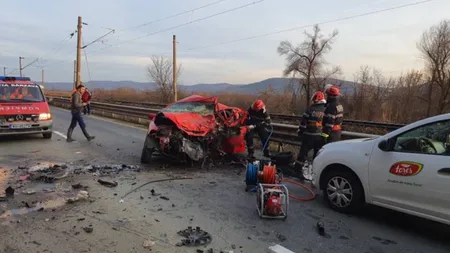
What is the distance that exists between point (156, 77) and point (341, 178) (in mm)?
45530

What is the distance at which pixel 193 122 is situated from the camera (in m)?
7.82

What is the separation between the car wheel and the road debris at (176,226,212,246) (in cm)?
204

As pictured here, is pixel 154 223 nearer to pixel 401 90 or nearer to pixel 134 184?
pixel 134 184

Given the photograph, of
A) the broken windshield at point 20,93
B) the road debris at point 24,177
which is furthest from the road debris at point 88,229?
the broken windshield at point 20,93

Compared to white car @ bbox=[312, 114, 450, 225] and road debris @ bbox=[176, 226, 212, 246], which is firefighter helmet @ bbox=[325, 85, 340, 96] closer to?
white car @ bbox=[312, 114, 450, 225]

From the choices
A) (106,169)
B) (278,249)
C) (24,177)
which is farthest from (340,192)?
(24,177)

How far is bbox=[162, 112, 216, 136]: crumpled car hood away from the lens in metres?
7.57

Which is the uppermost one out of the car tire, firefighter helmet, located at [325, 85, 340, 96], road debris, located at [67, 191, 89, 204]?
firefighter helmet, located at [325, 85, 340, 96]

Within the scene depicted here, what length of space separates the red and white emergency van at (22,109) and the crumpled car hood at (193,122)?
526 centimetres

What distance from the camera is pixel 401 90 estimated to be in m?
39.7

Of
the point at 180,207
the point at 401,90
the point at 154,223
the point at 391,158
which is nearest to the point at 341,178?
the point at 391,158

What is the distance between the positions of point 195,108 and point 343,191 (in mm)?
A: 4399

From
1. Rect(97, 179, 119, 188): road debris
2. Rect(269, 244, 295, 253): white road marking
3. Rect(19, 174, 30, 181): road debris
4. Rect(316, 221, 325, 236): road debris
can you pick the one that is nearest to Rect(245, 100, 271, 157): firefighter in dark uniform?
Rect(97, 179, 119, 188): road debris

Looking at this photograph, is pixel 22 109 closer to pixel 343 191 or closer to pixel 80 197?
pixel 80 197
